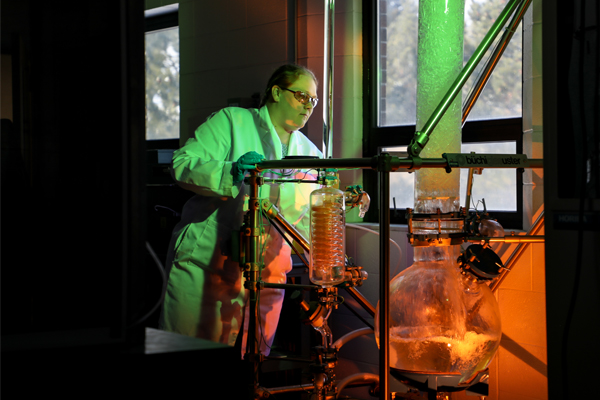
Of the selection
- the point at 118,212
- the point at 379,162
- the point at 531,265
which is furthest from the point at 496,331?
the point at 118,212

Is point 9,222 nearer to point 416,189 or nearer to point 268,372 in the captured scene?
point 416,189

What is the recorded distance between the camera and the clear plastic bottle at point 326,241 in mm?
1388

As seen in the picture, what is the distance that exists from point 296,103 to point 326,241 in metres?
0.92

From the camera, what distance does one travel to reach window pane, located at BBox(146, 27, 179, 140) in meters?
3.58

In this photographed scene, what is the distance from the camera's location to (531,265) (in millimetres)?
2027

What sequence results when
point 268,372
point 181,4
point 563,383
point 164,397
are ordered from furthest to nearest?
point 181,4 → point 268,372 → point 563,383 → point 164,397

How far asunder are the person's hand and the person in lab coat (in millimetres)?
54

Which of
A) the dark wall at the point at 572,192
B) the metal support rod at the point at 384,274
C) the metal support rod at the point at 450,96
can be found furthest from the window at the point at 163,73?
the dark wall at the point at 572,192

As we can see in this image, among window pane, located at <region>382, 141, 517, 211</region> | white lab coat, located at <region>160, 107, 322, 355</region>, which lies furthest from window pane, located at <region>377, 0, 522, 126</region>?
white lab coat, located at <region>160, 107, 322, 355</region>

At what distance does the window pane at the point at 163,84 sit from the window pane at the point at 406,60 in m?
1.51

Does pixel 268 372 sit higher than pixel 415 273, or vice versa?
pixel 415 273

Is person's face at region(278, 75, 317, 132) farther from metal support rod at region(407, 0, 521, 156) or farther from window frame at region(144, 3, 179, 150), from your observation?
window frame at region(144, 3, 179, 150)

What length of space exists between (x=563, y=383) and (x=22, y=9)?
859 mm

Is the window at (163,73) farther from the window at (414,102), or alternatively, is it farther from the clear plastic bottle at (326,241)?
the clear plastic bottle at (326,241)
